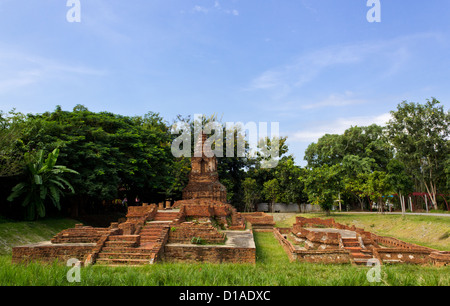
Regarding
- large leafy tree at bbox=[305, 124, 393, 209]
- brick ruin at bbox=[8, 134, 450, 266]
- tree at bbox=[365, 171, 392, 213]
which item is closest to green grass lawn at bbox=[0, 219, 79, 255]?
brick ruin at bbox=[8, 134, 450, 266]

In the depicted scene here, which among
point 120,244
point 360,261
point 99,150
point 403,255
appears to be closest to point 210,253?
point 120,244

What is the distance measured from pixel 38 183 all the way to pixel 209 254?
40.0ft

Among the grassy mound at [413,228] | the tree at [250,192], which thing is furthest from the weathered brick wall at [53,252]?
the tree at [250,192]

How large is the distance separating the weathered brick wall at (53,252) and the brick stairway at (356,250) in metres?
10.1

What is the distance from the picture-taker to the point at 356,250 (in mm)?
11828

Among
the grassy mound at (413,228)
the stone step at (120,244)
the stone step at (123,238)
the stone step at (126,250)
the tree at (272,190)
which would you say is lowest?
the grassy mound at (413,228)

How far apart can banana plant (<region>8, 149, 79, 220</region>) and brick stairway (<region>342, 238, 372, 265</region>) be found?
50.9 ft

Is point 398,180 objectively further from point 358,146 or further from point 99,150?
point 99,150

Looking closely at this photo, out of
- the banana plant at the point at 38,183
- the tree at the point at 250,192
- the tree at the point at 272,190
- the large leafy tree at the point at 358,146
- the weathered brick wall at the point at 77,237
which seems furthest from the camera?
the large leafy tree at the point at 358,146

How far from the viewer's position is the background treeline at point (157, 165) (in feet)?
61.1

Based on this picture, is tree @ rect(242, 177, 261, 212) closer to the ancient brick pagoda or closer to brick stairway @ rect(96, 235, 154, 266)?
the ancient brick pagoda

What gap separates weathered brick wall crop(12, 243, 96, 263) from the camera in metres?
11.3

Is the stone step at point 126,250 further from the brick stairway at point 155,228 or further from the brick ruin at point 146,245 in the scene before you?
the brick stairway at point 155,228

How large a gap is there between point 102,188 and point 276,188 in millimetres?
20186
